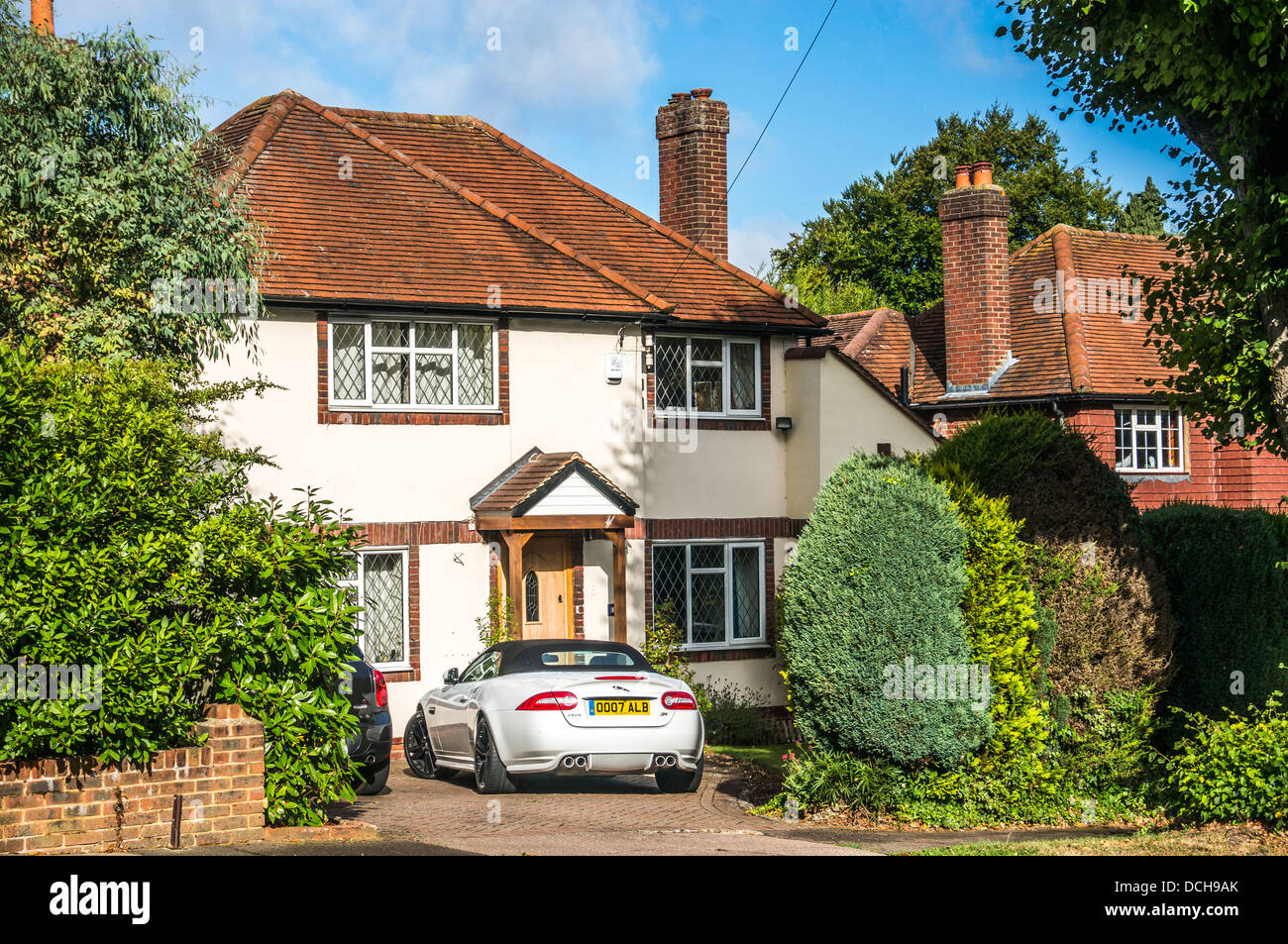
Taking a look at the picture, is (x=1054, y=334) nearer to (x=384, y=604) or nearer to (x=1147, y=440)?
(x=1147, y=440)

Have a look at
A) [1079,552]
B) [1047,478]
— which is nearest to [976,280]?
[1047,478]

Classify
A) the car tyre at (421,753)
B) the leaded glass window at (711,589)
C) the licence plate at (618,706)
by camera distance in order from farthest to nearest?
1. the leaded glass window at (711,589)
2. the car tyre at (421,753)
3. the licence plate at (618,706)

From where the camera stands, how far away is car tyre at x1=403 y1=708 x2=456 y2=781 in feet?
49.2

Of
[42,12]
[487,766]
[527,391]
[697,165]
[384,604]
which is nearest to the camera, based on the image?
[487,766]

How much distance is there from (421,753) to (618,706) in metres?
3.18

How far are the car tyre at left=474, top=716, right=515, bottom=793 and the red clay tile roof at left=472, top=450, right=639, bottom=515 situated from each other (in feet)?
17.6

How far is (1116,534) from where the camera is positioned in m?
13.2

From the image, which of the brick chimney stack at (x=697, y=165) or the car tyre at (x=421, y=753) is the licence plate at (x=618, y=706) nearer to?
the car tyre at (x=421, y=753)

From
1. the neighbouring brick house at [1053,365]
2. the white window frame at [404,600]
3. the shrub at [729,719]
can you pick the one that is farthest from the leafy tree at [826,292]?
the white window frame at [404,600]

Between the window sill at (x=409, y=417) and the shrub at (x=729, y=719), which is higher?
the window sill at (x=409, y=417)

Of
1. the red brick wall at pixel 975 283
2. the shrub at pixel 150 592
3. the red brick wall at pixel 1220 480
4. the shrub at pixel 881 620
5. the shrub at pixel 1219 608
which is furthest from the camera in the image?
the red brick wall at pixel 1220 480

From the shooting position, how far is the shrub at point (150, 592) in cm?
887

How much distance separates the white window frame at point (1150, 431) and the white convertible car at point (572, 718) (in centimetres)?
1713

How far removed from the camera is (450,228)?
68.5 ft
